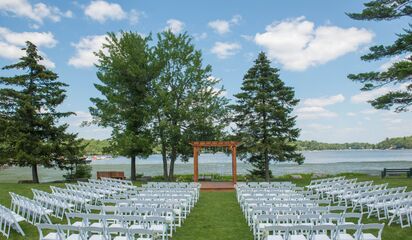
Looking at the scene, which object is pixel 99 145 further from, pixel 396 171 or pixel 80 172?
pixel 396 171

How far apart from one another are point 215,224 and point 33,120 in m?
18.6

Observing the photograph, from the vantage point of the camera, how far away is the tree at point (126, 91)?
26188 mm

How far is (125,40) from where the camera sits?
1078 inches

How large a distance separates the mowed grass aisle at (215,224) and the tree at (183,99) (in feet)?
41.1

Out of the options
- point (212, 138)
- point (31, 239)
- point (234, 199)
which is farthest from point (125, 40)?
point (31, 239)

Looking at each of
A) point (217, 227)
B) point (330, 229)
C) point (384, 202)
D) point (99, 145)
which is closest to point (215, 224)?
point (217, 227)

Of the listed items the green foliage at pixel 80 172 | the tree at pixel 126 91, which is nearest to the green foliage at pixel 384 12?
the tree at pixel 126 91

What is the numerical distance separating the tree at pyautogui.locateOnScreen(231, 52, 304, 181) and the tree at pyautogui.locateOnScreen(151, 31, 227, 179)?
5.93 ft

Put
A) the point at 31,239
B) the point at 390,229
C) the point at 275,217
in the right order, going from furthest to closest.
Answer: the point at 390,229
the point at 31,239
the point at 275,217

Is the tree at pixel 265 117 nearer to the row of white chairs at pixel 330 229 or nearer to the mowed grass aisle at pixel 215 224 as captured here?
the mowed grass aisle at pixel 215 224

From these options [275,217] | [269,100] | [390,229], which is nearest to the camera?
[275,217]

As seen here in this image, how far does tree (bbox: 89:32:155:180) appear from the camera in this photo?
85.9ft

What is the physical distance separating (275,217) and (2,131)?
886 inches

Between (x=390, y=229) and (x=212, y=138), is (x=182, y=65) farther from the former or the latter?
(x=390, y=229)
